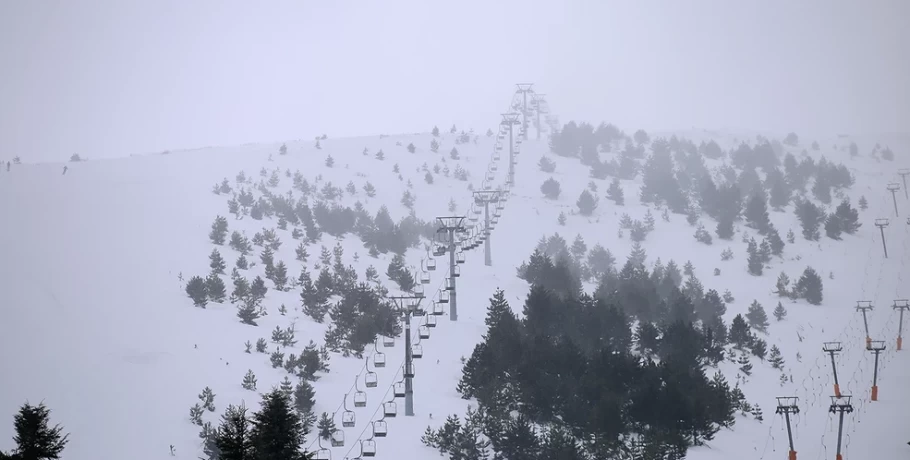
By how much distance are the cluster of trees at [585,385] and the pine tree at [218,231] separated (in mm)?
23064

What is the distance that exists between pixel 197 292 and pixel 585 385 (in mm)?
20554

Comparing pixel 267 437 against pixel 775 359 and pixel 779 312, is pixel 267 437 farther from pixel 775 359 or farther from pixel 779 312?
pixel 779 312

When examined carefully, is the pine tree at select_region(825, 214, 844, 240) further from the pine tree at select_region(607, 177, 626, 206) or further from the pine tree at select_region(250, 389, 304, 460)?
the pine tree at select_region(250, 389, 304, 460)

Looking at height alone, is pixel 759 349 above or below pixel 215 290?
below

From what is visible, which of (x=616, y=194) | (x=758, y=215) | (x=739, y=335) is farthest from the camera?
(x=616, y=194)

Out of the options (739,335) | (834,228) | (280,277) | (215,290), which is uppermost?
(834,228)

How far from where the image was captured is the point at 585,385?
33188 mm

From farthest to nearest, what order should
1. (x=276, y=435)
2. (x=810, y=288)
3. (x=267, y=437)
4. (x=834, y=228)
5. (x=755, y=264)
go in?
1. (x=834, y=228)
2. (x=755, y=264)
3. (x=810, y=288)
4. (x=276, y=435)
5. (x=267, y=437)

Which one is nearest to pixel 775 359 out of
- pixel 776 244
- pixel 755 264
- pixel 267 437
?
pixel 755 264

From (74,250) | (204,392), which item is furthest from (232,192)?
(204,392)

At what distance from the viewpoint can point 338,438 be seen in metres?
30.1

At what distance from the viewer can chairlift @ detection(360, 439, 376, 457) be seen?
92.3ft

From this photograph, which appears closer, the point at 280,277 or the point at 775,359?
the point at 775,359

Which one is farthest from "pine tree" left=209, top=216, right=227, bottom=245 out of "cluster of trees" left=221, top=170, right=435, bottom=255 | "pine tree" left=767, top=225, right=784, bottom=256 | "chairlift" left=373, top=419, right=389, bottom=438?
"pine tree" left=767, top=225, right=784, bottom=256
